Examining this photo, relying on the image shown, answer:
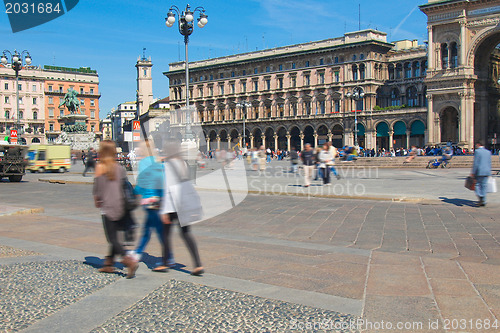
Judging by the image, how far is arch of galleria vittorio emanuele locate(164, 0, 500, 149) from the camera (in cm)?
5156

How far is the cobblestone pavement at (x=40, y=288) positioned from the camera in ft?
13.2

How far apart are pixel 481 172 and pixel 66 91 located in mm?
98848

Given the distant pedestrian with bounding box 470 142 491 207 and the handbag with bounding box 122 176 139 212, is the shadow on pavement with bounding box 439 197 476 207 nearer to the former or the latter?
the distant pedestrian with bounding box 470 142 491 207

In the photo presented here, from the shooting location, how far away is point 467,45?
166 ft

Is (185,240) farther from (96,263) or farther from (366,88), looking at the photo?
(366,88)

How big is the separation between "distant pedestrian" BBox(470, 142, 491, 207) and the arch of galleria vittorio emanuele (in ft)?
145

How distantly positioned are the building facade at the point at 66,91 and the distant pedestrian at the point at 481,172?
9064 cm

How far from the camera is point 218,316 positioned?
3969mm

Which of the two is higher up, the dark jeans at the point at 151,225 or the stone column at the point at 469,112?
the stone column at the point at 469,112

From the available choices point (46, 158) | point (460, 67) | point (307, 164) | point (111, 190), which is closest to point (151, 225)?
point (111, 190)

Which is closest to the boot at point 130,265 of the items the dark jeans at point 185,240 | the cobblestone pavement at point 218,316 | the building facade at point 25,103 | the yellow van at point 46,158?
the dark jeans at point 185,240

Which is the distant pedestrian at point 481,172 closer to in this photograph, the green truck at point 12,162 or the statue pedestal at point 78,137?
the green truck at point 12,162

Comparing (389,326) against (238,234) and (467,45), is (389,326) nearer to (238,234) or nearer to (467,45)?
(238,234)

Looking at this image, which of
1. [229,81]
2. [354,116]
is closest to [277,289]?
[354,116]
